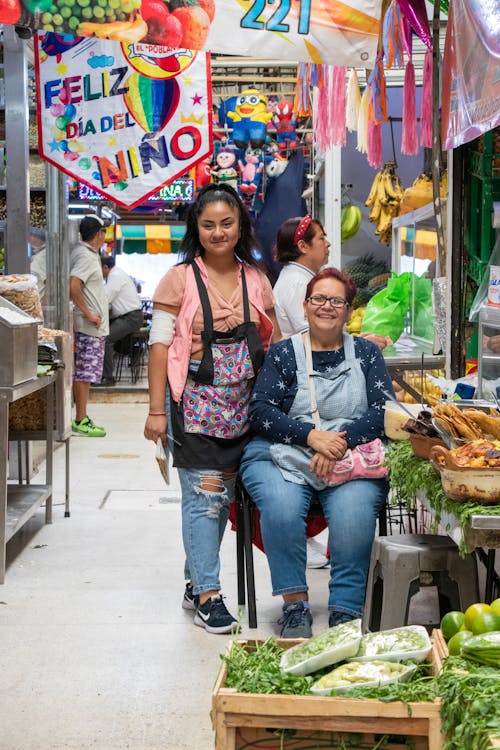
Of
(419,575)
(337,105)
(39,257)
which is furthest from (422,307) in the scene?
(419,575)

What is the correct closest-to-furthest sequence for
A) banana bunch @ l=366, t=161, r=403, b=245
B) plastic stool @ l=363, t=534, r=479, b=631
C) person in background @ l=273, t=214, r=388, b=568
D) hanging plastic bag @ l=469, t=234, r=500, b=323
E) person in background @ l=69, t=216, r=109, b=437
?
plastic stool @ l=363, t=534, r=479, b=631
hanging plastic bag @ l=469, t=234, r=500, b=323
person in background @ l=273, t=214, r=388, b=568
banana bunch @ l=366, t=161, r=403, b=245
person in background @ l=69, t=216, r=109, b=437

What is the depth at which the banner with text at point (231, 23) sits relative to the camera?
502 centimetres

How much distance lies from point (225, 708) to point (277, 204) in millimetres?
12638

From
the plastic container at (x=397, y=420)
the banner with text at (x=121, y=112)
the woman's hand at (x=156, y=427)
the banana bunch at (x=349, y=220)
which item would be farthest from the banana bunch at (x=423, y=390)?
the banana bunch at (x=349, y=220)

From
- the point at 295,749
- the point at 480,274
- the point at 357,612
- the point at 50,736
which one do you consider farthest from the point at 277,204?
the point at 295,749

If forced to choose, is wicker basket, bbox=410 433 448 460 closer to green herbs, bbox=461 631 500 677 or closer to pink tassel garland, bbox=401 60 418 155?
green herbs, bbox=461 631 500 677

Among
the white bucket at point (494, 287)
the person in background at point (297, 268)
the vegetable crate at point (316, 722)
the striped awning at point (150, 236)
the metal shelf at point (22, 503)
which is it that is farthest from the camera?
the striped awning at point (150, 236)

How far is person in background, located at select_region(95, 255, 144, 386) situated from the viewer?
1413 centimetres

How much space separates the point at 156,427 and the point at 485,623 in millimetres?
2485

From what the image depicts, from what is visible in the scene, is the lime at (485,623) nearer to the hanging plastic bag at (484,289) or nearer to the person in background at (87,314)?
the hanging plastic bag at (484,289)

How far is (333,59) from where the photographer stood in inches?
209

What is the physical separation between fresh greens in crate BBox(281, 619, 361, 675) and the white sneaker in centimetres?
328

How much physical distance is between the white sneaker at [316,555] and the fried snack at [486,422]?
2.38 metres

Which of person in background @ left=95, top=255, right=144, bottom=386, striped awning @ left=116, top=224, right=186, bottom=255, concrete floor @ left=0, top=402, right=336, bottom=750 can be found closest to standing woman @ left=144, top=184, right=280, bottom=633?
concrete floor @ left=0, top=402, right=336, bottom=750
